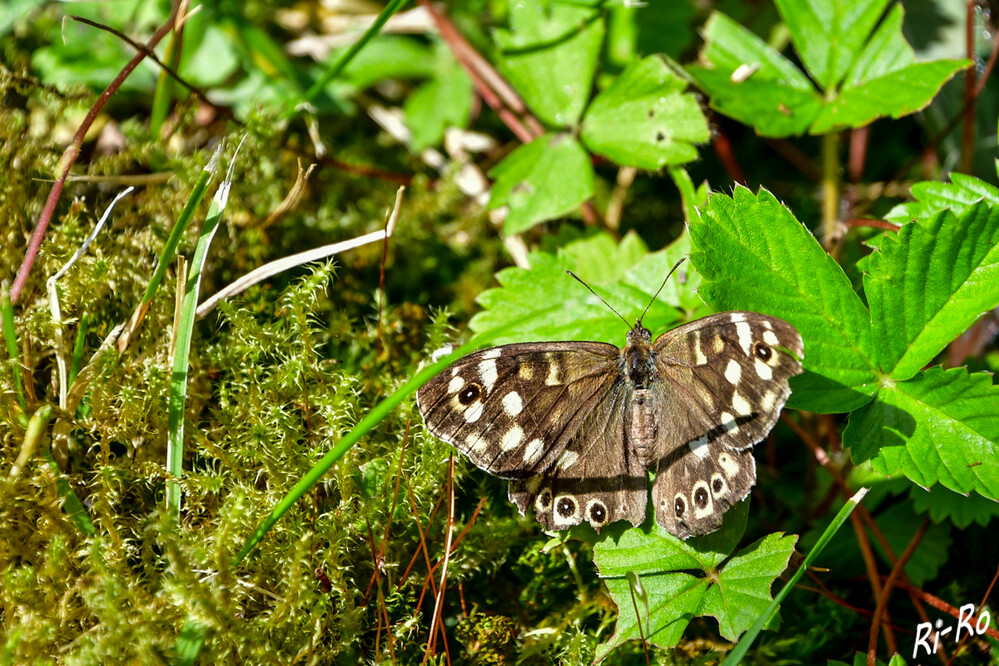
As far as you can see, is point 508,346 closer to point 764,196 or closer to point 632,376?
point 632,376

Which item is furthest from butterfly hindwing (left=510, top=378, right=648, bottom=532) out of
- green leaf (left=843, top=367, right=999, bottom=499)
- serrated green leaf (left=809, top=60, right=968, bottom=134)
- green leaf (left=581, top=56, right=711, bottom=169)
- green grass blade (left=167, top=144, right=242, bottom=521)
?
serrated green leaf (left=809, top=60, right=968, bottom=134)

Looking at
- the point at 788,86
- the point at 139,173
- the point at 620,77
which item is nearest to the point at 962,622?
the point at 788,86

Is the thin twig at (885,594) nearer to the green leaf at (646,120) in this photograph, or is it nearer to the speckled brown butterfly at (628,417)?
the speckled brown butterfly at (628,417)

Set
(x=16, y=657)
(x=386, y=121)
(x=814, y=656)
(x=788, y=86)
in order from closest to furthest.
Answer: (x=16, y=657) → (x=814, y=656) → (x=788, y=86) → (x=386, y=121)

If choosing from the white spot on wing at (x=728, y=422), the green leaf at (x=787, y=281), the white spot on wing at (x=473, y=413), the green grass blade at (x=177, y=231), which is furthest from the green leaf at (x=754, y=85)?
the green grass blade at (x=177, y=231)

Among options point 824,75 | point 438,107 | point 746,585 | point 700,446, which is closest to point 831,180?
point 824,75

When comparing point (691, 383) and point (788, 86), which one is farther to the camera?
point (788, 86)

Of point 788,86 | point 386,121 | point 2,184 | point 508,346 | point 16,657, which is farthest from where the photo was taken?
point 386,121
